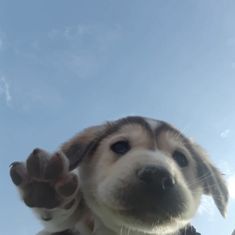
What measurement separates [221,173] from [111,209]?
2181mm

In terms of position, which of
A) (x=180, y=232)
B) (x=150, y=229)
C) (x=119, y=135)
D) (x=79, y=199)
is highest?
(x=119, y=135)

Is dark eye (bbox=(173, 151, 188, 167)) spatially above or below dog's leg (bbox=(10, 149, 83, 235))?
below

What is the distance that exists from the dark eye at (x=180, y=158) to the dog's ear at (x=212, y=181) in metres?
0.31

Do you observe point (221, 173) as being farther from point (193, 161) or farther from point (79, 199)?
point (79, 199)

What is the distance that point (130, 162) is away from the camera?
5055mm

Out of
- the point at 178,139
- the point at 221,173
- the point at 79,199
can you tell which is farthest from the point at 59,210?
the point at 221,173

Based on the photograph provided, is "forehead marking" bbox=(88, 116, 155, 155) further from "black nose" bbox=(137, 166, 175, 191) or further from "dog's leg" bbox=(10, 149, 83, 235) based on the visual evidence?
"dog's leg" bbox=(10, 149, 83, 235)

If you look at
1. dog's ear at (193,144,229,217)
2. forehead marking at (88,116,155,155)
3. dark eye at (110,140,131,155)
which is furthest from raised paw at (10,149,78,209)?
dog's ear at (193,144,229,217)

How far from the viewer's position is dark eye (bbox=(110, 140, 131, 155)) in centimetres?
564

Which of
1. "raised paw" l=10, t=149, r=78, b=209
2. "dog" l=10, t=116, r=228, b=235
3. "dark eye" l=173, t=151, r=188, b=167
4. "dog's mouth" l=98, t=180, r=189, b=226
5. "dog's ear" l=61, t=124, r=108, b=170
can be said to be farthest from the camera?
"dark eye" l=173, t=151, r=188, b=167

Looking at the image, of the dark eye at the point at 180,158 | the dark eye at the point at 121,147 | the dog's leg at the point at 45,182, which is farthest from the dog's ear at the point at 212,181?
the dog's leg at the point at 45,182

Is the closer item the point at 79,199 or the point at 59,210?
the point at 59,210

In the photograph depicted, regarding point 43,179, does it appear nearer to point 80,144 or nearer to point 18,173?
point 18,173

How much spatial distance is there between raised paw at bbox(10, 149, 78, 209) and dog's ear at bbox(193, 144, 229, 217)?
2.10 metres
